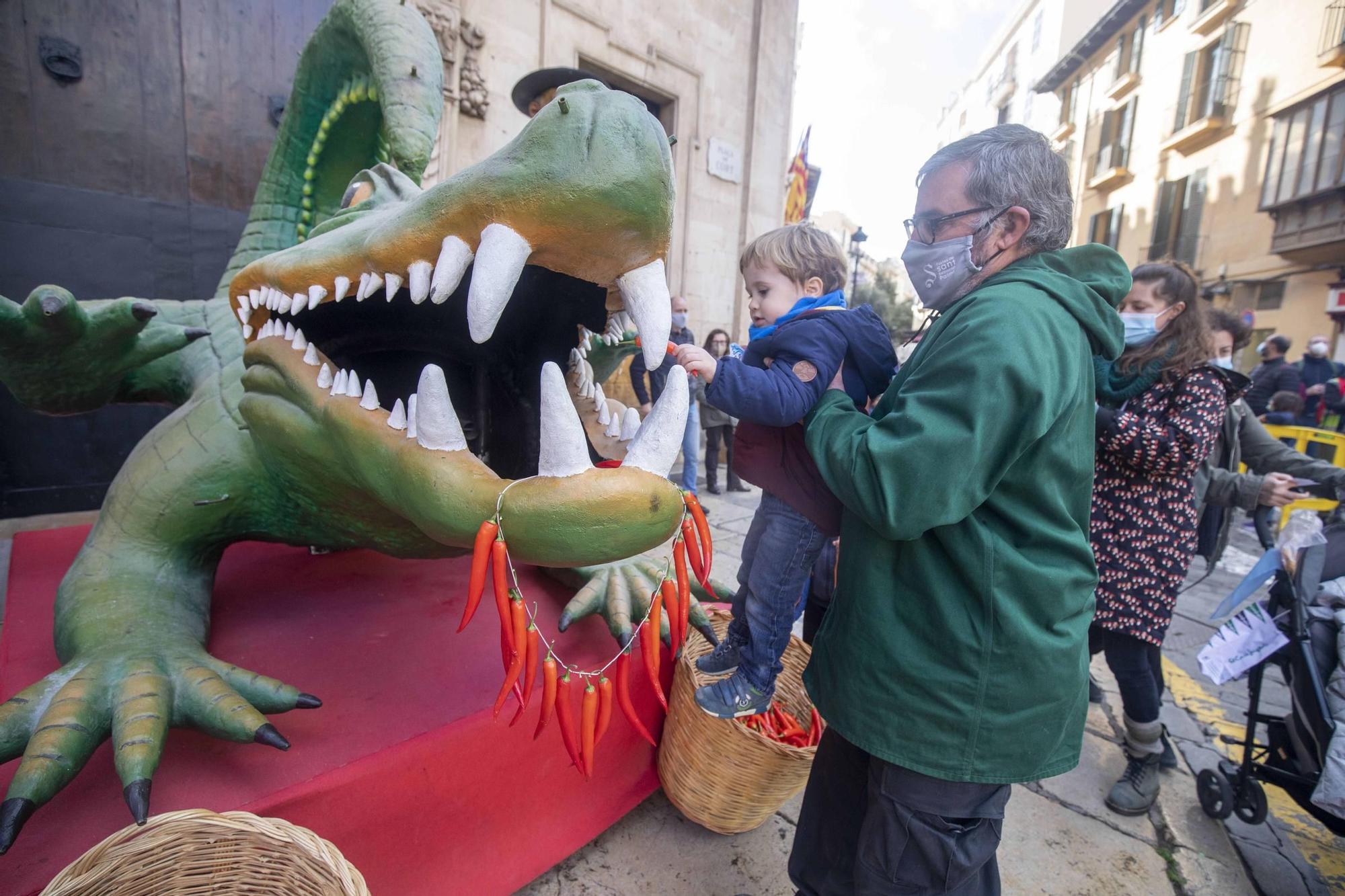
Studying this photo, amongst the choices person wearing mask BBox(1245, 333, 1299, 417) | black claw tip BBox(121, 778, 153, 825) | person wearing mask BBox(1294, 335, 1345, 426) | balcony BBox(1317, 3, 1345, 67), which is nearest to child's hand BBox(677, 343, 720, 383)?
black claw tip BBox(121, 778, 153, 825)

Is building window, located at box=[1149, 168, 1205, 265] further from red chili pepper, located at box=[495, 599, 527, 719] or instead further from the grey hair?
red chili pepper, located at box=[495, 599, 527, 719]

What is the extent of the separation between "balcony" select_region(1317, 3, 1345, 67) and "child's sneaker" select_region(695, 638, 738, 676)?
17177 mm

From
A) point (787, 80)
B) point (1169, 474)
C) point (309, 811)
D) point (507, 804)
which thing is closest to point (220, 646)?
point (309, 811)

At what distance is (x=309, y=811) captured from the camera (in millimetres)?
1149

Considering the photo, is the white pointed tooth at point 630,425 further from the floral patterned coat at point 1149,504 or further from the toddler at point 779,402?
the floral patterned coat at point 1149,504

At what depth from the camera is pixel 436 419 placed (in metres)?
1.00

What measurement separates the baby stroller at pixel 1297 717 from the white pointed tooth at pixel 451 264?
7.52 ft

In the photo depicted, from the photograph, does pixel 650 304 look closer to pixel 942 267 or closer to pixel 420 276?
pixel 420 276

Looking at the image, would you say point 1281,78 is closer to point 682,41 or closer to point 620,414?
point 682,41

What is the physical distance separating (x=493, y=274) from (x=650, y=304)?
239 mm

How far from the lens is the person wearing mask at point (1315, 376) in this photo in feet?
23.4

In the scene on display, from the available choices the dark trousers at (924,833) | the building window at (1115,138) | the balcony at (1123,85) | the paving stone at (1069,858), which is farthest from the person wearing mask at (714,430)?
the balcony at (1123,85)

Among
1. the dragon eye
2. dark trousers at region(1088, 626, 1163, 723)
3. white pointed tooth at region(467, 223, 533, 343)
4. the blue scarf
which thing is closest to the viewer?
white pointed tooth at region(467, 223, 533, 343)

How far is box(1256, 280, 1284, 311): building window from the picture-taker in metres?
13.1
